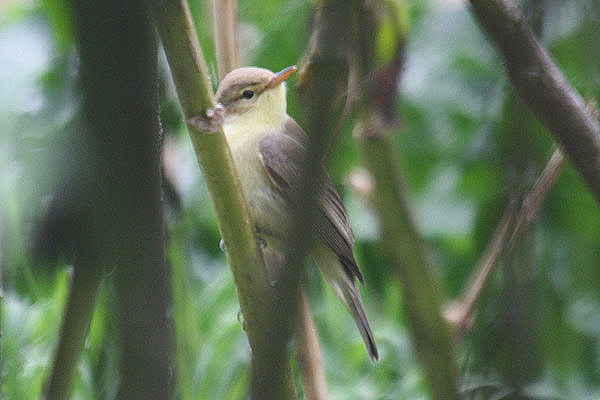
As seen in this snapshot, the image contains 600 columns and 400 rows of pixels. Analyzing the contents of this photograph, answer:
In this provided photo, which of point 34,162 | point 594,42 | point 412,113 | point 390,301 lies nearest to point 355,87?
point 594,42

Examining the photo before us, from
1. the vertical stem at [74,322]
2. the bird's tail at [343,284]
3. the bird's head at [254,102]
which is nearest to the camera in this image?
the vertical stem at [74,322]

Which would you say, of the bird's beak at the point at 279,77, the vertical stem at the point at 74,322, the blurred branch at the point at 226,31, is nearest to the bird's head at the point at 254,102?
the bird's beak at the point at 279,77

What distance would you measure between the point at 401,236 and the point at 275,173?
1257 mm

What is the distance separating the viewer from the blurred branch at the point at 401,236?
691 mm

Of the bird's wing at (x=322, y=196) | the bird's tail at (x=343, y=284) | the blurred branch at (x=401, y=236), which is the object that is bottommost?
the bird's tail at (x=343, y=284)

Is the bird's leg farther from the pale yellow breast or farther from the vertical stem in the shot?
the pale yellow breast

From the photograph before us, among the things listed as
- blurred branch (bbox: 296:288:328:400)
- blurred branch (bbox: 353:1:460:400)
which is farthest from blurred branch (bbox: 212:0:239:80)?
blurred branch (bbox: 296:288:328:400)

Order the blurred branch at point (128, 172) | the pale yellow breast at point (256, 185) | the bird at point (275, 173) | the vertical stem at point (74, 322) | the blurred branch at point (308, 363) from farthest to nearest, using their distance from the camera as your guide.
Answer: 1. the pale yellow breast at point (256, 185)
2. the bird at point (275, 173)
3. the blurred branch at point (308, 363)
4. the vertical stem at point (74, 322)
5. the blurred branch at point (128, 172)

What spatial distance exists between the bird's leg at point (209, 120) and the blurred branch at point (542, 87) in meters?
0.27

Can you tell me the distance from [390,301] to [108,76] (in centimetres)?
165

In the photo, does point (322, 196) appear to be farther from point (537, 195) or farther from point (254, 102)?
point (537, 195)

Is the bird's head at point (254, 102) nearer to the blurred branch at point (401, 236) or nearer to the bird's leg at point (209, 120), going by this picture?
the blurred branch at point (401, 236)

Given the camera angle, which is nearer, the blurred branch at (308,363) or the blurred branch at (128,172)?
the blurred branch at (128,172)

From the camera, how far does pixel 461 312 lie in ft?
3.67
